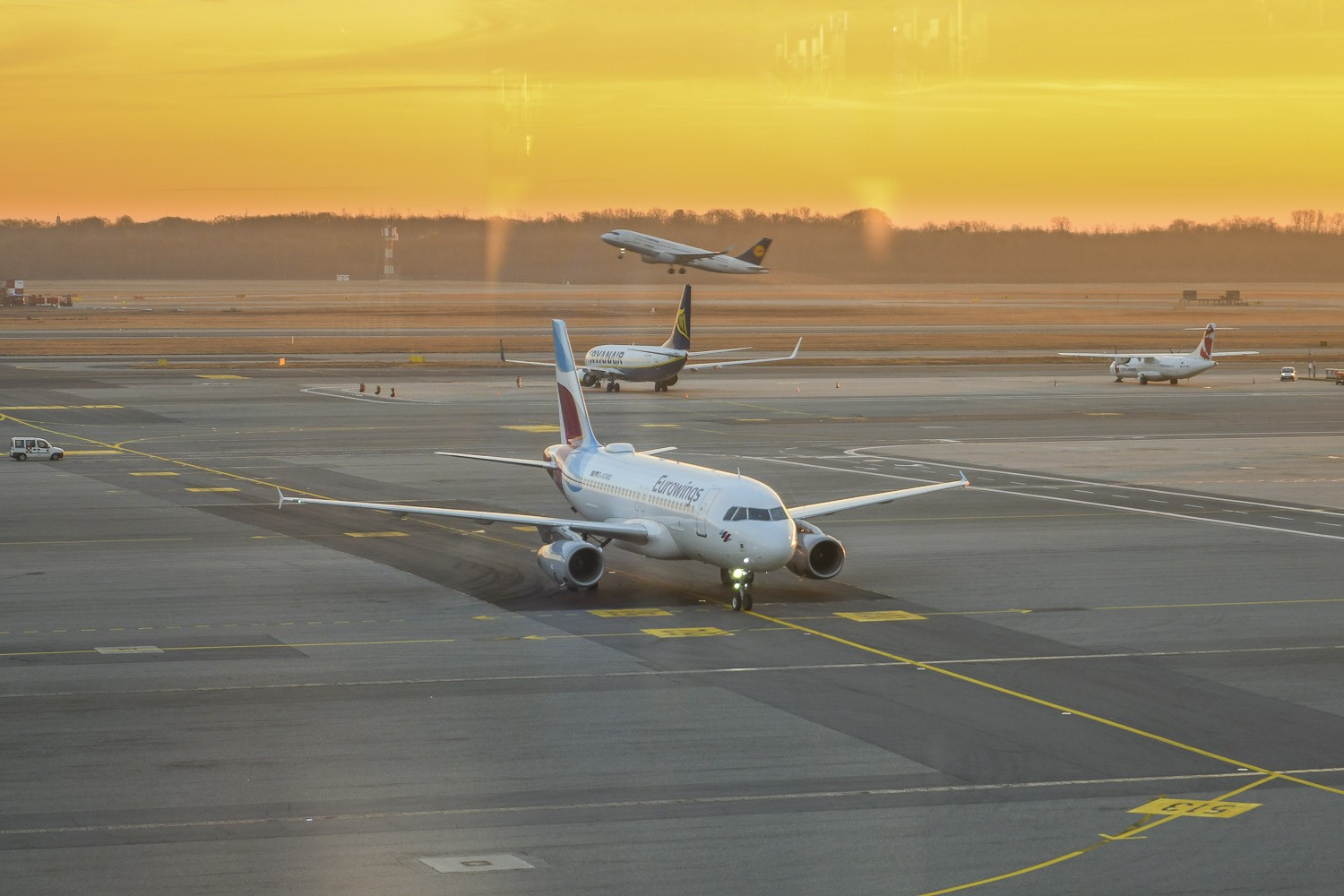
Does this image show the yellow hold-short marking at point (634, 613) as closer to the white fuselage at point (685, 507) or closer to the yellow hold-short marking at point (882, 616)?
the white fuselage at point (685, 507)

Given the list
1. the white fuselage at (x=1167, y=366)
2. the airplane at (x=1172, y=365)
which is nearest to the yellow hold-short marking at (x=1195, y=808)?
the airplane at (x=1172, y=365)

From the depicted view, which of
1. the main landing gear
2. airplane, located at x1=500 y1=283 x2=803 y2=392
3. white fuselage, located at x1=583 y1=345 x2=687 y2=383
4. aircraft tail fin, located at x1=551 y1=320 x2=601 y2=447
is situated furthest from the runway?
white fuselage, located at x1=583 y1=345 x2=687 y2=383

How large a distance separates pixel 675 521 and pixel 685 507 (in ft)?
2.20

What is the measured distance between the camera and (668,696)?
3491 cm

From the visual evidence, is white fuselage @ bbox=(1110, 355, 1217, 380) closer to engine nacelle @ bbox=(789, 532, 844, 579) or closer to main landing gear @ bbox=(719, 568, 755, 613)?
engine nacelle @ bbox=(789, 532, 844, 579)

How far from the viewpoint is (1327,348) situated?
193m

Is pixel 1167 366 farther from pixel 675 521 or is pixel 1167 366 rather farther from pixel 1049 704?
pixel 1049 704

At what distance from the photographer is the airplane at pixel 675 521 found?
43500 mm

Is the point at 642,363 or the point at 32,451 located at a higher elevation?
the point at 642,363

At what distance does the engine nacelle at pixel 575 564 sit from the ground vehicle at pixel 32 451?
43.5m

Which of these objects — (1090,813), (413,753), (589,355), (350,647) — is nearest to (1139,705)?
(1090,813)

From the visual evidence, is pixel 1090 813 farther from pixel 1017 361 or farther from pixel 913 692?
pixel 1017 361

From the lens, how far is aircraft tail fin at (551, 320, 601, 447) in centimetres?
5478

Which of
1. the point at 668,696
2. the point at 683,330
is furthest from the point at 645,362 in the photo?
the point at 668,696
